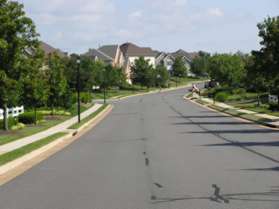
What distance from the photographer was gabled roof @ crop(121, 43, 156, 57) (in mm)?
184500

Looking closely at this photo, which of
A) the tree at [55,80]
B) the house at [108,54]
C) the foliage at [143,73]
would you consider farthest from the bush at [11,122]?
the house at [108,54]

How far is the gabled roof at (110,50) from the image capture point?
159 meters

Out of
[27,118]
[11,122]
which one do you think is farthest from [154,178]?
[27,118]

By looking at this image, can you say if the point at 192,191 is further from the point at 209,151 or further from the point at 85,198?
the point at 209,151

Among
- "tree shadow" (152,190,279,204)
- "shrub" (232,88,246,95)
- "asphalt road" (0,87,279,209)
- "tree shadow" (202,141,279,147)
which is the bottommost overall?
"shrub" (232,88,246,95)

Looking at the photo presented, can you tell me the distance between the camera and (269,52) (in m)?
42.1

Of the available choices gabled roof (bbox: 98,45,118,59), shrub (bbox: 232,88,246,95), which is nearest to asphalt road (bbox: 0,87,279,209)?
shrub (bbox: 232,88,246,95)

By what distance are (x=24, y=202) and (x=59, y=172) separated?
5156 mm

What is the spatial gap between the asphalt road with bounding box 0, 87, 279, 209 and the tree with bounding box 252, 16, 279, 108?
14629 mm

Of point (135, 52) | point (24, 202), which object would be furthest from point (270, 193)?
point (135, 52)

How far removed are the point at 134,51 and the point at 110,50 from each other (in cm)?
2502

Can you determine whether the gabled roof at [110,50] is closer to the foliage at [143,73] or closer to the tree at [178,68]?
the foliage at [143,73]

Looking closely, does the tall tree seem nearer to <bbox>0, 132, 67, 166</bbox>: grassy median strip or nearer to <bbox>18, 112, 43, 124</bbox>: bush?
<bbox>18, 112, 43, 124</bbox>: bush

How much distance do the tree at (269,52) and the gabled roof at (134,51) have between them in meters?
140
